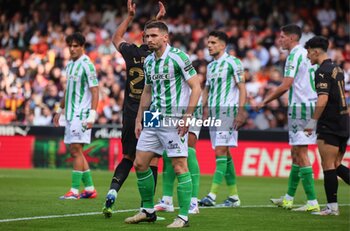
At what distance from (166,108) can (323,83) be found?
2355 millimetres

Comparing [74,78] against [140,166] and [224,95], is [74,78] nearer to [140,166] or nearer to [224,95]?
[224,95]

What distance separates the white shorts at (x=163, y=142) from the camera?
10211mm

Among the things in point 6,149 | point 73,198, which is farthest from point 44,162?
point 73,198

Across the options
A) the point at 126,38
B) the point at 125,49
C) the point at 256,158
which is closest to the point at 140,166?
the point at 125,49

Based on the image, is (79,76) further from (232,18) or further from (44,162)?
(232,18)

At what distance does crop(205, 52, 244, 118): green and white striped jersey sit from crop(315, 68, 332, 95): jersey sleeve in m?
2.20

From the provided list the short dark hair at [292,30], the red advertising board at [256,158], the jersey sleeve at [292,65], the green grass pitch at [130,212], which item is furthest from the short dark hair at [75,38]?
the red advertising board at [256,158]

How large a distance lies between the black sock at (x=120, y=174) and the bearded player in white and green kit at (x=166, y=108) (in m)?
0.81

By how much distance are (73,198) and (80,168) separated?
1.99 feet

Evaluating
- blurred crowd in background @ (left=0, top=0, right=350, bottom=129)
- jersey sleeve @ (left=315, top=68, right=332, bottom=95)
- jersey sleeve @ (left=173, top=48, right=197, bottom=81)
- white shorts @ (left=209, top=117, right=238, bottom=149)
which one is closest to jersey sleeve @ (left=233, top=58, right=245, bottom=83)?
white shorts @ (left=209, top=117, right=238, bottom=149)

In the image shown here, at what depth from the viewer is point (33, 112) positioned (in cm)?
2442

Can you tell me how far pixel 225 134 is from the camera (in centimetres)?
1359

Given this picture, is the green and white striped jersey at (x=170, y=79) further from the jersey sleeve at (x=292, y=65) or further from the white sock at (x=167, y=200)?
the jersey sleeve at (x=292, y=65)

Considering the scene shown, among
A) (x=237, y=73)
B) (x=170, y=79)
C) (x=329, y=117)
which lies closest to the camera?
(x=170, y=79)
